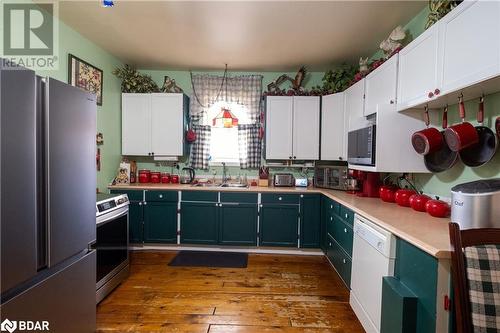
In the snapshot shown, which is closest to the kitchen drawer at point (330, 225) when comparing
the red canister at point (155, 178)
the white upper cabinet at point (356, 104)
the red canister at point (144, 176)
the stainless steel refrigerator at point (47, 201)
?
the white upper cabinet at point (356, 104)

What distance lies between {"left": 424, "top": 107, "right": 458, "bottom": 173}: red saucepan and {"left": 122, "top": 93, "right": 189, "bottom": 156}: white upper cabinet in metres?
2.92

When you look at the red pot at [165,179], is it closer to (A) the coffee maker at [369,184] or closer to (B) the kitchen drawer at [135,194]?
(B) the kitchen drawer at [135,194]

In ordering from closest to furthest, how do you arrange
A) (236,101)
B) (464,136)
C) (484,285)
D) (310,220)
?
1. (484,285)
2. (464,136)
3. (310,220)
4. (236,101)

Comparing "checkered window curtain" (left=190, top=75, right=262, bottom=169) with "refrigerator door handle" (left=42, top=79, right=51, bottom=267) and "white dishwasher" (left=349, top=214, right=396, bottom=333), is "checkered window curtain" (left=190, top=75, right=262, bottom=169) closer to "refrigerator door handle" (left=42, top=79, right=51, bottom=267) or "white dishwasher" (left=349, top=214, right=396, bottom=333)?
"white dishwasher" (left=349, top=214, right=396, bottom=333)

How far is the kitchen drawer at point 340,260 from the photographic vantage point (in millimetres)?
2344

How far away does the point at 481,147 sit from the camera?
1623 millimetres

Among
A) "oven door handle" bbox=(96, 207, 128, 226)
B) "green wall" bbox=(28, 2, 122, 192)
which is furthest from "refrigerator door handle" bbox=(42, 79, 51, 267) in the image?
"green wall" bbox=(28, 2, 122, 192)

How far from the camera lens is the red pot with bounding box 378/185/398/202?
2.40 meters

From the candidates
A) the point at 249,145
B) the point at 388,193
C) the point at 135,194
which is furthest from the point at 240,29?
the point at 135,194

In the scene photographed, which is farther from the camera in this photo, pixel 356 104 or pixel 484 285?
pixel 356 104

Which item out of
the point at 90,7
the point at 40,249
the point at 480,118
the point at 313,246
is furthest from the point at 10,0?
the point at 313,246

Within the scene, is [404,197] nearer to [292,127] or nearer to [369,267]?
[369,267]

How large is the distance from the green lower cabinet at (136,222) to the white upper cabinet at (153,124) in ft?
2.53

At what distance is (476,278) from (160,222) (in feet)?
10.4
